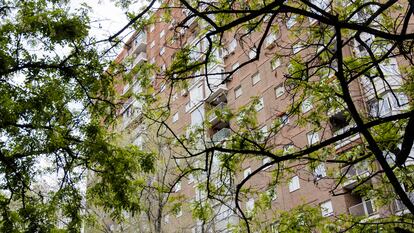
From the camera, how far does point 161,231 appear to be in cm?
1559

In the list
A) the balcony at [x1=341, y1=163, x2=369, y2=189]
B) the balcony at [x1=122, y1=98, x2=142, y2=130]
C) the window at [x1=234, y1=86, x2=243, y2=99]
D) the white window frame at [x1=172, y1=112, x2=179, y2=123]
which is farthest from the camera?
the white window frame at [x1=172, y1=112, x2=179, y2=123]

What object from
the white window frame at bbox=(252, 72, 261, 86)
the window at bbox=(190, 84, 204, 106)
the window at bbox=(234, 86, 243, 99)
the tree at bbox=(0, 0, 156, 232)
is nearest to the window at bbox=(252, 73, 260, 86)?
the white window frame at bbox=(252, 72, 261, 86)

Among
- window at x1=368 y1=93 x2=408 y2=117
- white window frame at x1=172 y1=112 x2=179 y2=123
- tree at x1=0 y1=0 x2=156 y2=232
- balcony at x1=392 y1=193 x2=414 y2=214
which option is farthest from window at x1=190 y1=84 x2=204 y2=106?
tree at x1=0 y1=0 x2=156 y2=232

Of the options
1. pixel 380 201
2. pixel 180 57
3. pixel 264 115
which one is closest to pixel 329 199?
pixel 264 115

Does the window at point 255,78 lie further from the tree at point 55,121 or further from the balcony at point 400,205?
the tree at point 55,121

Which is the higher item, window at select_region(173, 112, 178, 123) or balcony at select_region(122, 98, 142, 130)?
window at select_region(173, 112, 178, 123)

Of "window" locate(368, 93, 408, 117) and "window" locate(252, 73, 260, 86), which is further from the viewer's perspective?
"window" locate(252, 73, 260, 86)

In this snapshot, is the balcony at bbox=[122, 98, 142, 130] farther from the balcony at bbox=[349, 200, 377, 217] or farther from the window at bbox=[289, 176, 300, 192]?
the balcony at bbox=[349, 200, 377, 217]

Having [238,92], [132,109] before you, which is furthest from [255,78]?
[132,109]

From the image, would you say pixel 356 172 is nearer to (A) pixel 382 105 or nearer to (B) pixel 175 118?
(A) pixel 382 105

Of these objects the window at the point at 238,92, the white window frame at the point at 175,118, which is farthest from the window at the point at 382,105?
Result: the white window frame at the point at 175,118

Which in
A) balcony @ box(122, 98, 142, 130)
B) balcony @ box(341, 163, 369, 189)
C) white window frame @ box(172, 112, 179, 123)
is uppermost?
white window frame @ box(172, 112, 179, 123)

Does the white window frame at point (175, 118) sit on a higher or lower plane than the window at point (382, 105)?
higher

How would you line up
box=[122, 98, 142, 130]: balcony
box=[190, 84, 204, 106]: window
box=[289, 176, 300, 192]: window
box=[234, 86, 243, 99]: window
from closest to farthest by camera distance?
box=[122, 98, 142, 130]: balcony, box=[289, 176, 300, 192]: window, box=[234, 86, 243, 99]: window, box=[190, 84, 204, 106]: window
